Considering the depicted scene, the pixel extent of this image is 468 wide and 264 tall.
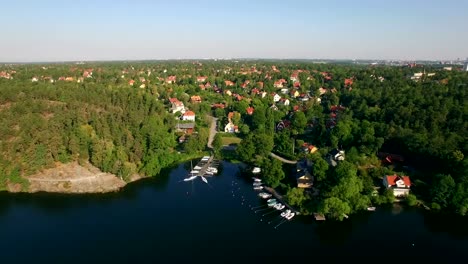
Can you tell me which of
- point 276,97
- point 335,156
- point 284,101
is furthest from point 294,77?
point 335,156

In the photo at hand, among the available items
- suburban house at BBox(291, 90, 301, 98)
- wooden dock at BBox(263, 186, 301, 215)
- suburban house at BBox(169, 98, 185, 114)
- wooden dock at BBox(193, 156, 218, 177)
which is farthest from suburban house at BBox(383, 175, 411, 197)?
suburban house at BBox(291, 90, 301, 98)

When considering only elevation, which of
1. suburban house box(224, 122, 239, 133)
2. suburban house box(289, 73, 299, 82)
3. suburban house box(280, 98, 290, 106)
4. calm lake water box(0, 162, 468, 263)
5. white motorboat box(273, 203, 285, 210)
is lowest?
calm lake water box(0, 162, 468, 263)

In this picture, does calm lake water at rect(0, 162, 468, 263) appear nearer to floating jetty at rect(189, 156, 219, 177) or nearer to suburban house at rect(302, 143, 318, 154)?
floating jetty at rect(189, 156, 219, 177)

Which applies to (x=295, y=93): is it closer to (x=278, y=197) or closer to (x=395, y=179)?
(x=395, y=179)

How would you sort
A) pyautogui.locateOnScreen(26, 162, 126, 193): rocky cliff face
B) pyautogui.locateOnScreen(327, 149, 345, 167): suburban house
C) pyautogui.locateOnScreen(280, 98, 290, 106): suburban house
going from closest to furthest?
pyautogui.locateOnScreen(26, 162, 126, 193): rocky cliff face
pyautogui.locateOnScreen(327, 149, 345, 167): suburban house
pyautogui.locateOnScreen(280, 98, 290, 106): suburban house

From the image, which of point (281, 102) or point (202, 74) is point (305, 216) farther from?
point (202, 74)
